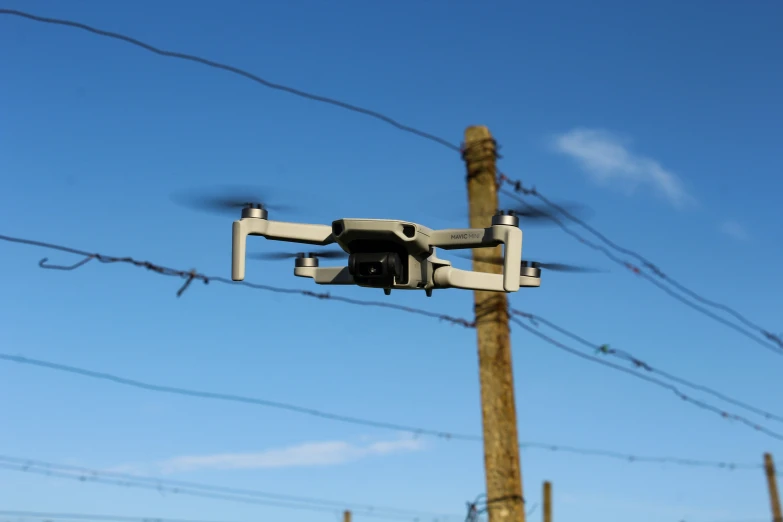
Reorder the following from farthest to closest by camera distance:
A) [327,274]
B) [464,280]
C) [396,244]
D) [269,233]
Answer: [327,274] < [464,280] < [269,233] < [396,244]

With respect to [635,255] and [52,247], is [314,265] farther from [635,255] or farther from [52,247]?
[635,255]

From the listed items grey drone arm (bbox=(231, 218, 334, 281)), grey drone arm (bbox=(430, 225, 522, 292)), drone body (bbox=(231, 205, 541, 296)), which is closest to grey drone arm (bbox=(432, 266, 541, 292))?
drone body (bbox=(231, 205, 541, 296))

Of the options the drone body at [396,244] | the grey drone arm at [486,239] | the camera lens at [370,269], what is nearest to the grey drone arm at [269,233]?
the drone body at [396,244]

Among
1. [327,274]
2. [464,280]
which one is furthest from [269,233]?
[464,280]

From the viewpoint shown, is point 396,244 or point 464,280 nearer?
point 396,244

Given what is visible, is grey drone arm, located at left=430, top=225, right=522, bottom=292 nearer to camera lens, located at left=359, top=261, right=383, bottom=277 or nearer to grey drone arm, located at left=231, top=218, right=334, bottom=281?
camera lens, located at left=359, top=261, right=383, bottom=277

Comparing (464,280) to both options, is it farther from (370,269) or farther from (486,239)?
(370,269)

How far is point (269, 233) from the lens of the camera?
4.57 metres

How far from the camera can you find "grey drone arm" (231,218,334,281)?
15.0ft

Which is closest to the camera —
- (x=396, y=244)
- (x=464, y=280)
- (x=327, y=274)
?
(x=396, y=244)

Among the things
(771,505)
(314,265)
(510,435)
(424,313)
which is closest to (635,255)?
(424,313)

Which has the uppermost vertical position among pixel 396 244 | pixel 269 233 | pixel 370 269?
pixel 269 233

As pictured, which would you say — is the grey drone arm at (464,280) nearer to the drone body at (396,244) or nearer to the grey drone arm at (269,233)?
the drone body at (396,244)

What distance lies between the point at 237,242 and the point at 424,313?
7.38 m
